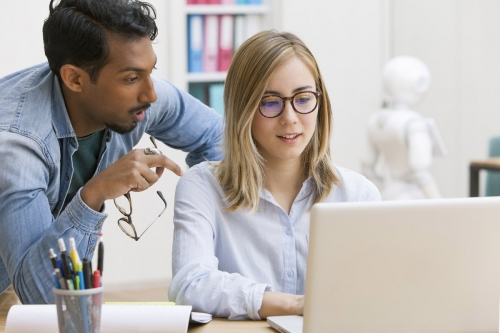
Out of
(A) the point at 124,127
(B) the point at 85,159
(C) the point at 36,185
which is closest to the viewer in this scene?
(C) the point at 36,185

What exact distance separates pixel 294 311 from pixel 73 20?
0.85m

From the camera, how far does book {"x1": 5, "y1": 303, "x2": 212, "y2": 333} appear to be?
137cm

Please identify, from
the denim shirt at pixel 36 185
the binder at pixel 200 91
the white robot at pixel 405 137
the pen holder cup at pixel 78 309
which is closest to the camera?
the pen holder cup at pixel 78 309

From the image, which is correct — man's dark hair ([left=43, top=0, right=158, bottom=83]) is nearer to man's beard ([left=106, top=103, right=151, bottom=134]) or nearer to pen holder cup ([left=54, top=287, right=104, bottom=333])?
man's beard ([left=106, top=103, right=151, bottom=134])

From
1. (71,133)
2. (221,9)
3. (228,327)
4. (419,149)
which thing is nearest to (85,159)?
(71,133)

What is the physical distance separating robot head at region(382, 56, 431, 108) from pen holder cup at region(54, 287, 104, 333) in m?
3.48

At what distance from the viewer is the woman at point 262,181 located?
5.72 feet

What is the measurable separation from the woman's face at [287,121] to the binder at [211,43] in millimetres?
2667

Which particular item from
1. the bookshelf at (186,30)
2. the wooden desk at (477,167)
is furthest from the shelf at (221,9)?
the wooden desk at (477,167)

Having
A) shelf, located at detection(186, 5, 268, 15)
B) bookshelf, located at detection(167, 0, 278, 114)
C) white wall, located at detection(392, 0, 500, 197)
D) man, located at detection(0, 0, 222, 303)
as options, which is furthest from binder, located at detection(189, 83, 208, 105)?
man, located at detection(0, 0, 222, 303)

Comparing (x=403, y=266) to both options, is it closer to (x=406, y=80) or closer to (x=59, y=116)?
(x=59, y=116)

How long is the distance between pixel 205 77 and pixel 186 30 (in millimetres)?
273

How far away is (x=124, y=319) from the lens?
1.37m

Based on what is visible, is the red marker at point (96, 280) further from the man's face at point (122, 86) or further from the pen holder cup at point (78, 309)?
the man's face at point (122, 86)
